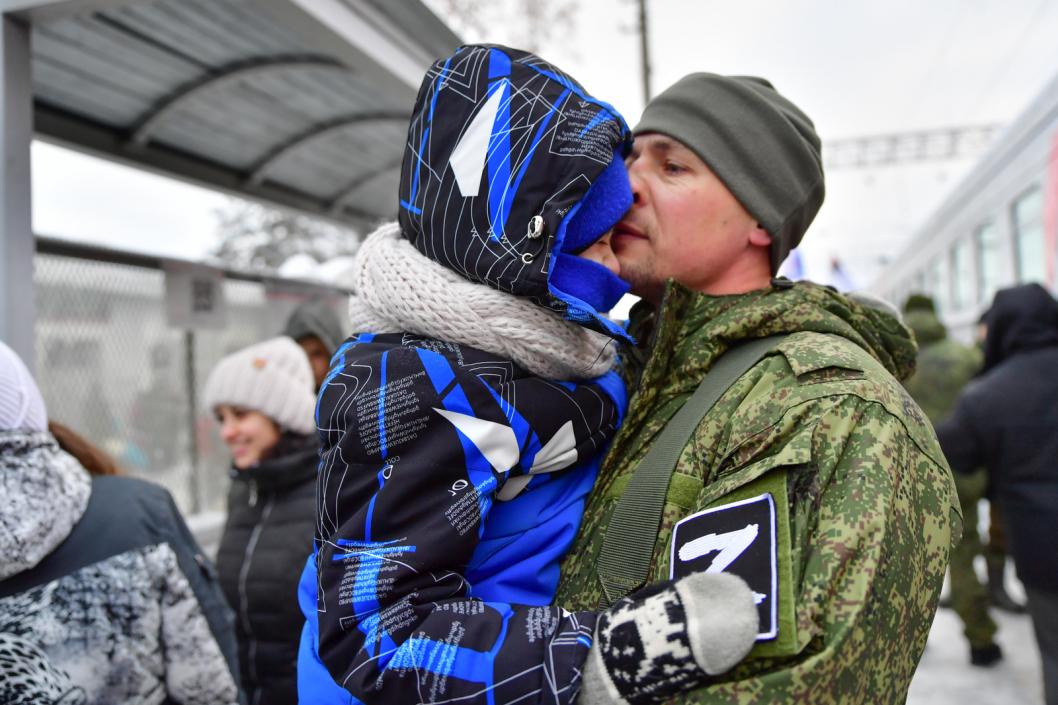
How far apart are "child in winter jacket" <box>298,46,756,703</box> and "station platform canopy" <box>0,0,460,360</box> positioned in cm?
150

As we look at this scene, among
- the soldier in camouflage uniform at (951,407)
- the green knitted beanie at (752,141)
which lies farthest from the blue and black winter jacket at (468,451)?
the soldier in camouflage uniform at (951,407)

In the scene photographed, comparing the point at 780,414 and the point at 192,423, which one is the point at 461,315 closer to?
the point at 780,414

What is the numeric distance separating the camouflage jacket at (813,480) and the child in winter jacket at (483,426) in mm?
67

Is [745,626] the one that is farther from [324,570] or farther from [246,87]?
[246,87]

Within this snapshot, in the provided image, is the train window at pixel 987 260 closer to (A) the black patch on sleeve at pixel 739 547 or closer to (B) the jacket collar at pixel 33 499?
(A) the black patch on sleeve at pixel 739 547

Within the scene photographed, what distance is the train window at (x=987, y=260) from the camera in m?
6.45

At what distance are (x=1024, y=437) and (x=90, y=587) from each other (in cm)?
370

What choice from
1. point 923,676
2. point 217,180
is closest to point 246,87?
point 217,180

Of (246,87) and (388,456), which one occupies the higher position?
(246,87)

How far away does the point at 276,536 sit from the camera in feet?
9.17

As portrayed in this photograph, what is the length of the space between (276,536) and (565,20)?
16605 mm

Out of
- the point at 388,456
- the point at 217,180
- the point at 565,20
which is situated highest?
the point at 565,20

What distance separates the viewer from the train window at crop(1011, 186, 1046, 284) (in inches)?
197

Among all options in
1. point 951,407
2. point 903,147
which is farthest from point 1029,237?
point 903,147
